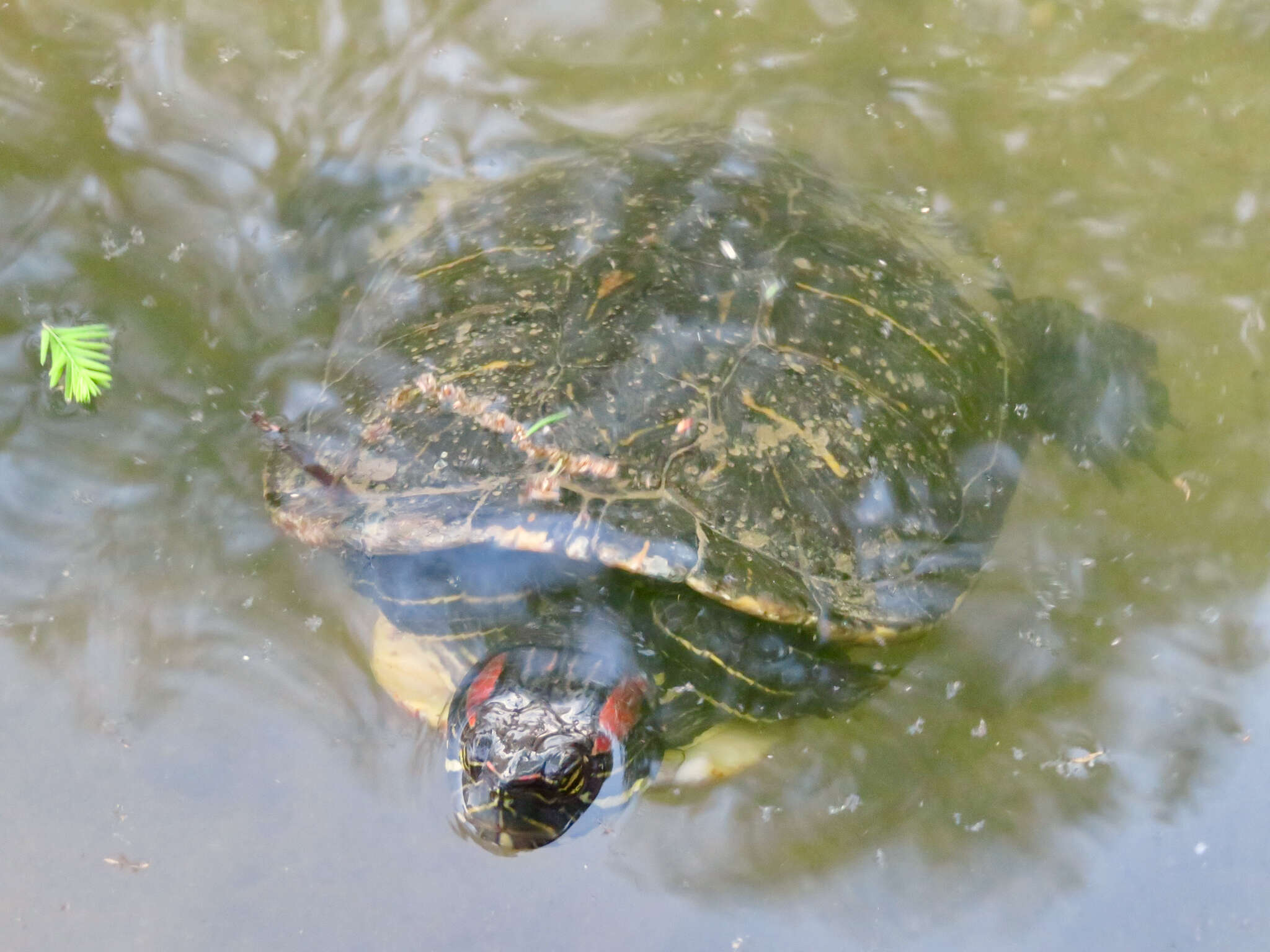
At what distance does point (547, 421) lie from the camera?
8.06 feet

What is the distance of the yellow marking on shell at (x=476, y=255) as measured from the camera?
3.01 metres

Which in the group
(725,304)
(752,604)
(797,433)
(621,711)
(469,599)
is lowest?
(621,711)

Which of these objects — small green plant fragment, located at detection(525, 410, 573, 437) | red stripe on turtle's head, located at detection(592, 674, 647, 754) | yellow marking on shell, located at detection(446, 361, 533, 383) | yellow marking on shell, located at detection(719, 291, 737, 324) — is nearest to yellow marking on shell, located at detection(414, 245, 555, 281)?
yellow marking on shell, located at detection(446, 361, 533, 383)

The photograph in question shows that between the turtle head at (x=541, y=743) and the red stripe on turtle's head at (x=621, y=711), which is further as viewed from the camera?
the red stripe on turtle's head at (x=621, y=711)

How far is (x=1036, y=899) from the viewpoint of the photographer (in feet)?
9.32

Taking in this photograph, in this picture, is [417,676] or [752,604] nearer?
[752,604]

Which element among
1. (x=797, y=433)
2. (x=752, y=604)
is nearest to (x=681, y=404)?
(x=797, y=433)

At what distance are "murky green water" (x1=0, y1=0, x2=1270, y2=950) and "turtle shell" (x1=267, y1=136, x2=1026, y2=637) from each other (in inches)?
19.5

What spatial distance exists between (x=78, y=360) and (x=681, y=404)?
211 centimetres

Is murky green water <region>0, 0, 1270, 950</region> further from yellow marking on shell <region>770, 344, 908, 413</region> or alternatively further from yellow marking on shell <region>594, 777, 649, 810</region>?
yellow marking on shell <region>770, 344, 908, 413</region>

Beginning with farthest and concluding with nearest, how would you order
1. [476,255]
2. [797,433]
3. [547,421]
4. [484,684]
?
1. [476,255]
2. [484,684]
3. [797,433]
4. [547,421]

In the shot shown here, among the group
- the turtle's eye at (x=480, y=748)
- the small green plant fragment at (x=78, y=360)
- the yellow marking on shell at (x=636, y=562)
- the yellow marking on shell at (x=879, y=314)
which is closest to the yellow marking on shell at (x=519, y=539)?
the yellow marking on shell at (x=636, y=562)

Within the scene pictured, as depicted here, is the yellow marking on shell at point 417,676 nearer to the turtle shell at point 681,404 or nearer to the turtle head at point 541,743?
the turtle head at point 541,743

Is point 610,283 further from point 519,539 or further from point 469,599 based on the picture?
point 469,599
